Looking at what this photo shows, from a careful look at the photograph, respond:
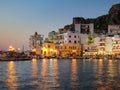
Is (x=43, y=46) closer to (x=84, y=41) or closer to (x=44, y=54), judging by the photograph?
(x=44, y=54)

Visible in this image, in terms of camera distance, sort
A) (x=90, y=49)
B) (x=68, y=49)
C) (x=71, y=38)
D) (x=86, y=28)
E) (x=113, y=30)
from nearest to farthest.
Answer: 1. (x=68, y=49)
2. (x=71, y=38)
3. (x=90, y=49)
4. (x=86, y=28)
5. (x=113, y=30)

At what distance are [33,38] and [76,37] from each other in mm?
32647

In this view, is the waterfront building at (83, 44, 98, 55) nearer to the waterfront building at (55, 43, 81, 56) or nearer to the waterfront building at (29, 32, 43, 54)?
the waterfront building at (55, 43, 81, 56)

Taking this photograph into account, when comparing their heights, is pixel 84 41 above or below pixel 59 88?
above

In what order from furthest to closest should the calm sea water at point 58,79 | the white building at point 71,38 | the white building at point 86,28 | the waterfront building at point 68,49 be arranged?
the white building at point 86,28 < the white building at point 71,38 < the waterfront building at point 68,49 < the calm sea water at point 58,79

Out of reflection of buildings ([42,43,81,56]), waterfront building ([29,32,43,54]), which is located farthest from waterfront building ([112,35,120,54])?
waterfront building ([29,32,43,54])

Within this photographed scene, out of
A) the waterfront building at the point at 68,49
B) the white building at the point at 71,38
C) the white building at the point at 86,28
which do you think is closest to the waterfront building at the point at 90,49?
the waterfront building at the point at 68,49

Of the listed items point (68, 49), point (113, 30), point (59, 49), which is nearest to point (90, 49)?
point (68, 49)

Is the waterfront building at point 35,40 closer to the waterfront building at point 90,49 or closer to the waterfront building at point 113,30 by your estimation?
the waterfront building at point 90,49

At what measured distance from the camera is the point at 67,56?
132 m

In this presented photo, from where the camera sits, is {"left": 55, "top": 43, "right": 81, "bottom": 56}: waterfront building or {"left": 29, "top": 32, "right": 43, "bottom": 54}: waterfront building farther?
{"left": 29, "top": 32, "right": 43, "bottom": 54}: waterfront building

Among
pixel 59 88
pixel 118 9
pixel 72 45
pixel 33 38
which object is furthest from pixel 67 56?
pixel 59 88

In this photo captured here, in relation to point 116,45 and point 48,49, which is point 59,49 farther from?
point 116,45

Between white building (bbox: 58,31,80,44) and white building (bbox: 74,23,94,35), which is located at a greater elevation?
white building (bbox: 74,23,94,35)
